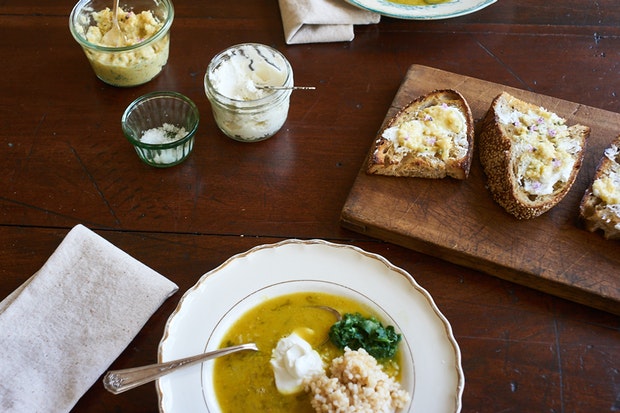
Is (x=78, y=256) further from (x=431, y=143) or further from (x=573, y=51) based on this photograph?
(x=573, y=51)

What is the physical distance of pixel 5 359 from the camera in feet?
5.44

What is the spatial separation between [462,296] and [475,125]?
66 centimetres

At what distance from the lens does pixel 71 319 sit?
175cm

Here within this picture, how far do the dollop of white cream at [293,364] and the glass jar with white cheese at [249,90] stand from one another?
80cm

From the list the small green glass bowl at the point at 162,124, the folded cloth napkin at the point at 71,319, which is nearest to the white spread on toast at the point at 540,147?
the small green glass bowl at the point at 162,124

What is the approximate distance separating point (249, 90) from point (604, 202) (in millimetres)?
1205

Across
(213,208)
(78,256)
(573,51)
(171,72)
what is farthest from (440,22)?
(78,256)

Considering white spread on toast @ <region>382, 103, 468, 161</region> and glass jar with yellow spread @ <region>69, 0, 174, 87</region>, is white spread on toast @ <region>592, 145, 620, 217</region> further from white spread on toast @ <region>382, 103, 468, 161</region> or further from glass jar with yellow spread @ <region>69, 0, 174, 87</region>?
glass jar with yellow spread @ <region>69, 0, 174, 87</region>

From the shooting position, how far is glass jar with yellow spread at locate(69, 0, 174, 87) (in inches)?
87.5

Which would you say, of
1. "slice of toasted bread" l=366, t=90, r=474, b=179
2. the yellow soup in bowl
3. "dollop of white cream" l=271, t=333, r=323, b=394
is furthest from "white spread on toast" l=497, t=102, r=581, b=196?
"dollop of white cream" l=271, t=333, r=323, b=394

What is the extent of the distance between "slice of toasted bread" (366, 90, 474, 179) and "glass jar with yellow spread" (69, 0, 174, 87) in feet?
2.98

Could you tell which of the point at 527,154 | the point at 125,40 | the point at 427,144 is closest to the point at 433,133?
the point at 427,144

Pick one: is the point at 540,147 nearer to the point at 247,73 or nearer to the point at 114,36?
the point at 247,73

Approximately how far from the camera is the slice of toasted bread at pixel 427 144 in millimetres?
2006
